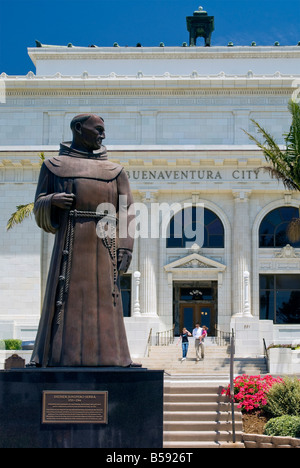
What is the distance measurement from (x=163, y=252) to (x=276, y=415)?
25.4 metres

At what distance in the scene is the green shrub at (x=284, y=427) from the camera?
607 inches

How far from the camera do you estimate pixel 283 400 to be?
17.1 meters

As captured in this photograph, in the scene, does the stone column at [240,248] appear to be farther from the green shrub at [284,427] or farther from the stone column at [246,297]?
the green shrub at [284,427]

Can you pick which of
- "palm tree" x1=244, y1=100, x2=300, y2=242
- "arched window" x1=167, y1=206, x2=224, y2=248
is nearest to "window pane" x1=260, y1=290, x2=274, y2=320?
"arched window" x1=167, y1=206, x2=224, y2=248

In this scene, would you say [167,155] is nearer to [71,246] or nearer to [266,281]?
[266,281]

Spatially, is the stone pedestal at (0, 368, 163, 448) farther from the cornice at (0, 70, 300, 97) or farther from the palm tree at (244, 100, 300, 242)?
the cornice at (0, 70, 300, 97)

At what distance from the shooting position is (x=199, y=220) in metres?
42.2

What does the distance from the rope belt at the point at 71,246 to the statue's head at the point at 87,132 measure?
1129mm

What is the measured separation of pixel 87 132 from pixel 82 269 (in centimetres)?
217

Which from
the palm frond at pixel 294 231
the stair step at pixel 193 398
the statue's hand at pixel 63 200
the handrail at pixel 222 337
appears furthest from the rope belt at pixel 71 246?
the handrail at pixel 222 337

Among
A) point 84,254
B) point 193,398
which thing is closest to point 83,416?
point 84,254

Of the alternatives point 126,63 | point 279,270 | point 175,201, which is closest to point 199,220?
point 175,201

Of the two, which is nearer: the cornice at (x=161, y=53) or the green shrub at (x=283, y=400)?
the green shrub at (x=283, y=400)

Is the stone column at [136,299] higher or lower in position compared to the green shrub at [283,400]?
higher
